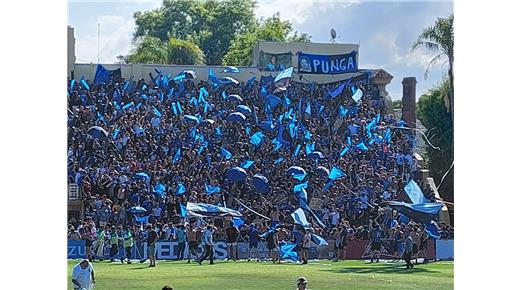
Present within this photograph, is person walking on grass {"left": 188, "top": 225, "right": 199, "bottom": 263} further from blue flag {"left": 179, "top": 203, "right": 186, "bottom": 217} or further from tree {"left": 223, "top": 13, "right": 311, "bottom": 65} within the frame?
tree {"left": 223, "top": 13, "right": 311, "bottom": 65}

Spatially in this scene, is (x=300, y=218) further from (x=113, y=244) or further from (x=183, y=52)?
(x=183, y=52)

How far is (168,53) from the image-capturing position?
428 inches

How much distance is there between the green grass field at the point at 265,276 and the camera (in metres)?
10.1

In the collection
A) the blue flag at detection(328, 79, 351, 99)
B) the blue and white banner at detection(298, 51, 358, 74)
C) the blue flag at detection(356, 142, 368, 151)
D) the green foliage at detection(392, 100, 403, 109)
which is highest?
the blue and white banner at detection(298, 51, 358, 74)

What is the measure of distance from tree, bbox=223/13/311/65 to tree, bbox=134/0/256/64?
0.09 meters

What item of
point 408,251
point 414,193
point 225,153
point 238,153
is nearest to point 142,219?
point 225,153

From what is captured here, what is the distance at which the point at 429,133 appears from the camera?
36.8 ft

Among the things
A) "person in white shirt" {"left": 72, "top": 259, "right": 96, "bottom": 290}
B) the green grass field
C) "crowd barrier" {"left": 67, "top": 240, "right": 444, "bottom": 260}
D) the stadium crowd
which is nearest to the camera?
"person in white shirt" {"left": 72, "top": 259, "right": 96, "bottom": 290}

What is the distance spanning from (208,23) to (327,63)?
1.59 metres

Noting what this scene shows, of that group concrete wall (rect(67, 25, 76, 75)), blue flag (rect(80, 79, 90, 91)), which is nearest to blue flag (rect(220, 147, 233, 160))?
blue flag (rect(80, 79, 90, 91))

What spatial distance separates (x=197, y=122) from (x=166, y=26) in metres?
1.30

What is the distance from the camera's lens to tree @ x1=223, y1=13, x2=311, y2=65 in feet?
34.9

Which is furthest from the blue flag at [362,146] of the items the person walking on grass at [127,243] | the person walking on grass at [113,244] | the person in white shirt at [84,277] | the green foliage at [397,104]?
the person in white shirt at [84,277]
